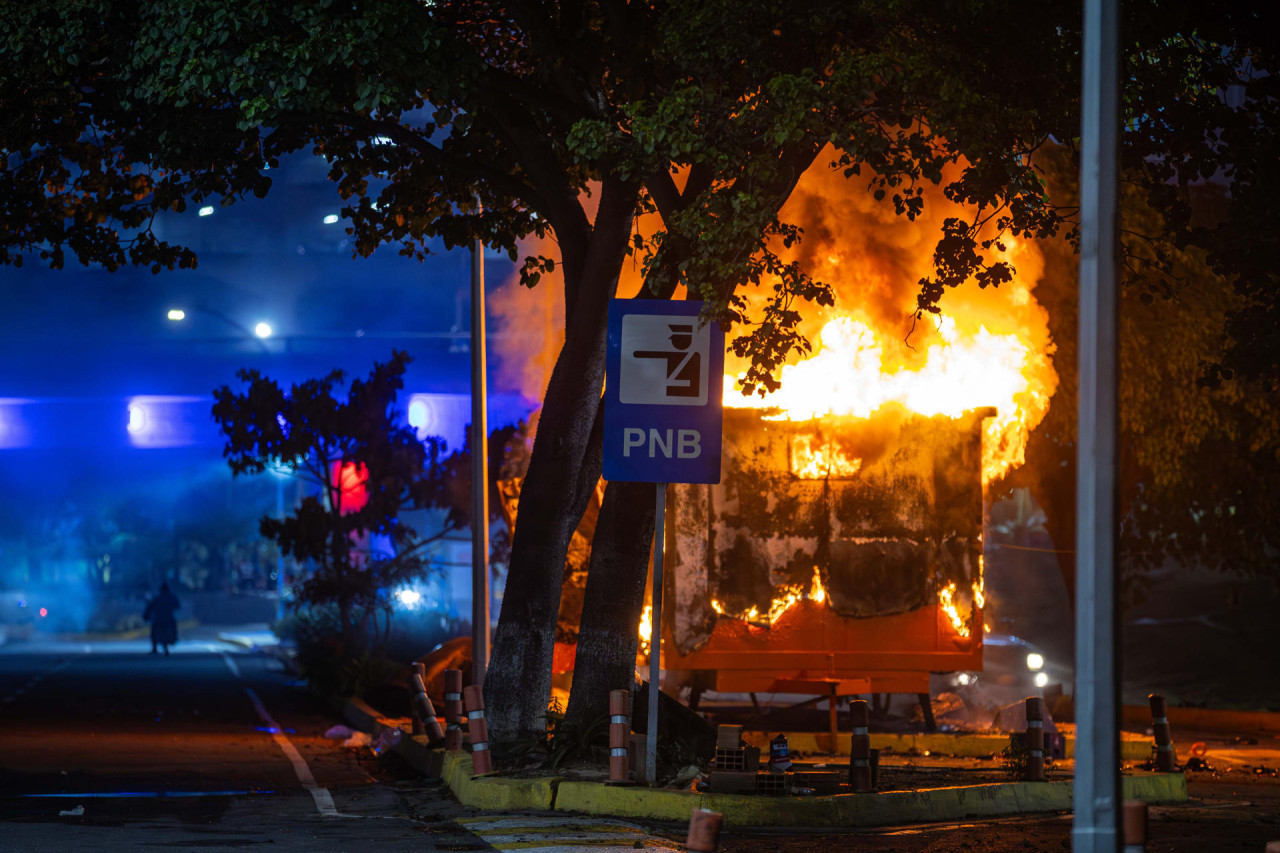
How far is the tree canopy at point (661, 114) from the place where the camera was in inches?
415

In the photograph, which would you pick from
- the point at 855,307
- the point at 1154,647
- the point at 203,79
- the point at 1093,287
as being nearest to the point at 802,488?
the point at 855,307

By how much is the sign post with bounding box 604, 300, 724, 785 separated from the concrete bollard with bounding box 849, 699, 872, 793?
1.61 metres

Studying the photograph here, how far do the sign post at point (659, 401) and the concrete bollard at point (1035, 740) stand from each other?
3259 millimetres

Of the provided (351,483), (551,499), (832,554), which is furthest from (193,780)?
(351,483)

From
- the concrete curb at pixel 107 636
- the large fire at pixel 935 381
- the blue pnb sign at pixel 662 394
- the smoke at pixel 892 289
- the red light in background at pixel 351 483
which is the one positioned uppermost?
the smoke at pixel 892 289

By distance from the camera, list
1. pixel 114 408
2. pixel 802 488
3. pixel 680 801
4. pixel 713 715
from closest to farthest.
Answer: pixel 680 801 → pixel 802 488 → pixel 713 715 → pixel 114 408

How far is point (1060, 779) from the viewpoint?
11812mm

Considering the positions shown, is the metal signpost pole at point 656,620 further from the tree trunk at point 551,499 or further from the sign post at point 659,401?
the tree trunk at point 551,499

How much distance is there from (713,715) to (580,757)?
742 cm

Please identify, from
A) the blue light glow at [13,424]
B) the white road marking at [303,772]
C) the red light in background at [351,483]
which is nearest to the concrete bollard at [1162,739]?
the white road marking at [303,772]

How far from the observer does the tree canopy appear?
1053cm

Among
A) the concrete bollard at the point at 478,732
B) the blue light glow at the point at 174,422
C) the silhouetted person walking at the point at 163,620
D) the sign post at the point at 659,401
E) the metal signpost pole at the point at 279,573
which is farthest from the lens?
the metal signpost pole at the point at 279,573

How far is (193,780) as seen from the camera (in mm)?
12570

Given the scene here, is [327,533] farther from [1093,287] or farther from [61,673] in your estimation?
[1093,287]
